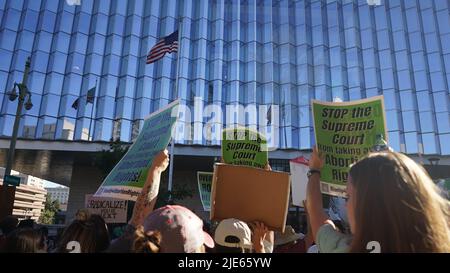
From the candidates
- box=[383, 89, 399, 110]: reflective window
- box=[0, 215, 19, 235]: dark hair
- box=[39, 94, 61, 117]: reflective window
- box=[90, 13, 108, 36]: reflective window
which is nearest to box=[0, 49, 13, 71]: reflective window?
box=[39, 94, 61, 117]: reflective window

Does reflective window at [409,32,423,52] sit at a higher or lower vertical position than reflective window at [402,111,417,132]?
higher

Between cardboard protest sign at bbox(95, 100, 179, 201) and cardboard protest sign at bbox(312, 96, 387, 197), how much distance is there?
5.61ft

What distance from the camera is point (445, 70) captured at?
34781 mm

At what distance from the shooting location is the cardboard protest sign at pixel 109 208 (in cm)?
1008

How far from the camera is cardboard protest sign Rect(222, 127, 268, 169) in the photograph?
26.1 ft

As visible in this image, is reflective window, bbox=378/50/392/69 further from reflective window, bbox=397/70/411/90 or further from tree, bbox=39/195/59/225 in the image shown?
tree, bbox=39/195/59/225

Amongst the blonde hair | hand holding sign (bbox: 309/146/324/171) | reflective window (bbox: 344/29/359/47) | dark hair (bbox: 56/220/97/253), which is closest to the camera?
the blonde hair

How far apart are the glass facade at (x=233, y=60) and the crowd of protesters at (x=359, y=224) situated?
27540 mm

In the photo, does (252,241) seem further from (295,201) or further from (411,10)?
(411,10)

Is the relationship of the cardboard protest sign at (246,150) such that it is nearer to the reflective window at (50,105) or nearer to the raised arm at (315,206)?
the raised arm at (315,206)

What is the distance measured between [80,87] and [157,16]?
29.6ft

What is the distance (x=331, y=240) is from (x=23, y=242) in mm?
2378

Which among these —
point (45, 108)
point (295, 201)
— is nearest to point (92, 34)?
point (45, 108)

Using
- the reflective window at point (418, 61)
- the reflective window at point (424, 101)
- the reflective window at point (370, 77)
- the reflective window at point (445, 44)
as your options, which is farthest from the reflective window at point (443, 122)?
the reflective window at point (370, 77)
